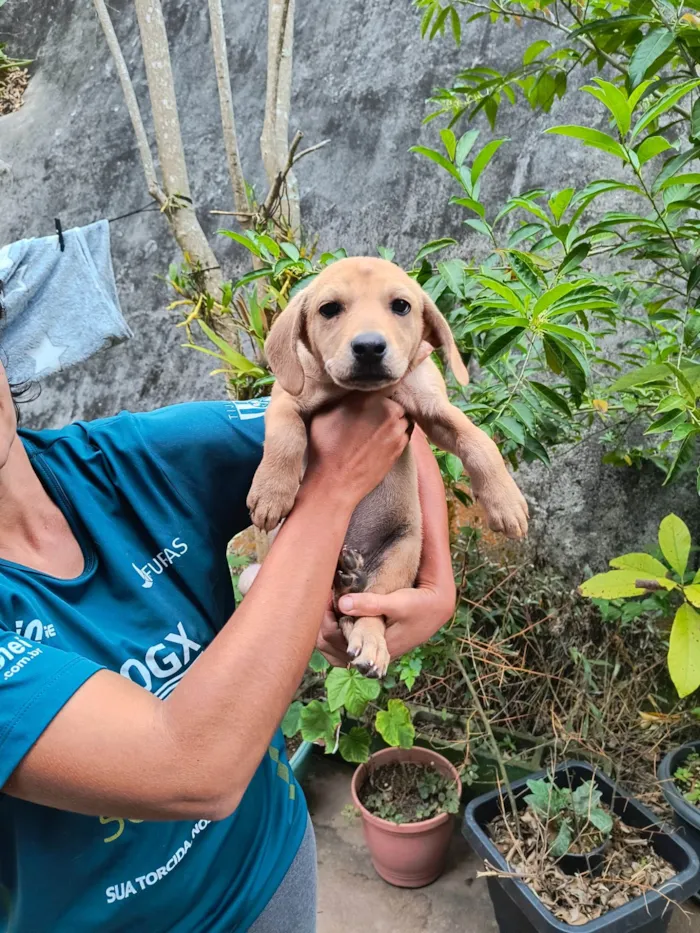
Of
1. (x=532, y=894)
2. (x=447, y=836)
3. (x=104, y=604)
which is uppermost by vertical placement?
(x=104, y=604)

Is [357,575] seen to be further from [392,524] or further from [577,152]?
[577,152]

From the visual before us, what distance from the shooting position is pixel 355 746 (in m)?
2.62

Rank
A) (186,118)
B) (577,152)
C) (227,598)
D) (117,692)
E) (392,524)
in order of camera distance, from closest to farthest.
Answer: (117,692) → (227,598) → (392,524) → (577,152) → (186,118)

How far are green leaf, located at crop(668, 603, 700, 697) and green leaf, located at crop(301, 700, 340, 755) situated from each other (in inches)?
47.2

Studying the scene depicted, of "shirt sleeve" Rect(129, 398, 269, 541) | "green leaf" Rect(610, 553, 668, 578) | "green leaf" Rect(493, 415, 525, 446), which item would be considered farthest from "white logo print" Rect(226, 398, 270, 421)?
"green leaf" Rect(610, 553, 668, 578)

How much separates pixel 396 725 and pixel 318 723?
296 millimetres

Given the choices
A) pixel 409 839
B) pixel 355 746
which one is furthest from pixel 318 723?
pixel 409 839

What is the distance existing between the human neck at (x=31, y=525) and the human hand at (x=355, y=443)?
51 cm

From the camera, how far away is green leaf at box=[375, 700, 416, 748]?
247 centimetres

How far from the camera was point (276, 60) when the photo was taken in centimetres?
280

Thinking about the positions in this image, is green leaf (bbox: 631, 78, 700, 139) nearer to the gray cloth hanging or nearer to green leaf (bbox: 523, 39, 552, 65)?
green leaf (bbox: 523, 39, 552, 65)

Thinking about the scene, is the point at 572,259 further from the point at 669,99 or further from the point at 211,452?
the point at 211,452

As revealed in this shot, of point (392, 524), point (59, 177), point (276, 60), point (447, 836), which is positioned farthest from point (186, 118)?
point (447, 836)

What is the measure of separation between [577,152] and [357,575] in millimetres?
2989
